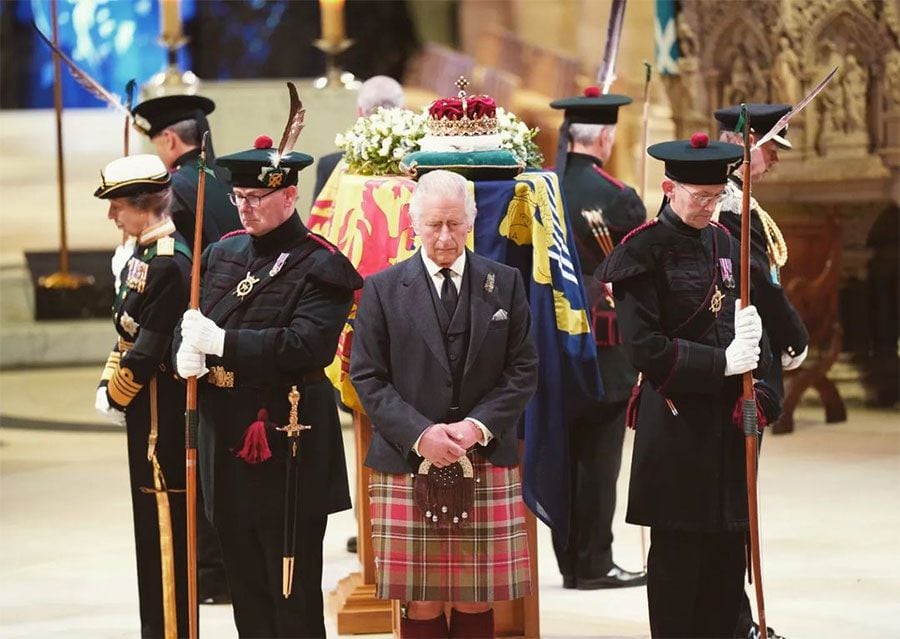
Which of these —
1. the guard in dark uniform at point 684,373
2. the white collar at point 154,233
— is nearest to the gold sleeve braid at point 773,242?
the guard in dark uniform at point 684,373

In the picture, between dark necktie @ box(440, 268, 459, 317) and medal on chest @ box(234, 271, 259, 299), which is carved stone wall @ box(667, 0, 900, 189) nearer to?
dark necktie @ box(440, 268, 459, 317)

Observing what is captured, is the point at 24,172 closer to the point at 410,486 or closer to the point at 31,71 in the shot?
the point at 31,71

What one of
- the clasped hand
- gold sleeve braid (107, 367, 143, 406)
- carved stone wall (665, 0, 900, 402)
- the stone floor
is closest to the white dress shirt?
the clasped hand

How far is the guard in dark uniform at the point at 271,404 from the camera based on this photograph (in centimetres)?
545

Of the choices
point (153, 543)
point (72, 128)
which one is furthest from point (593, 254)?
point (72, 128)

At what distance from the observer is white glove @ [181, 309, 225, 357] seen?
5.33 metres

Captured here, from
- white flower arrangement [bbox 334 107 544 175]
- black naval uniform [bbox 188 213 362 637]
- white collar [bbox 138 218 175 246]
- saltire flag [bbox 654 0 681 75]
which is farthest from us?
saltire flag [bbox 654 0 681 75]

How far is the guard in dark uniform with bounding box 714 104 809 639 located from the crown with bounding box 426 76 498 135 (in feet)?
2.53

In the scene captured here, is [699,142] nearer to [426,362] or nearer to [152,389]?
[426,362]

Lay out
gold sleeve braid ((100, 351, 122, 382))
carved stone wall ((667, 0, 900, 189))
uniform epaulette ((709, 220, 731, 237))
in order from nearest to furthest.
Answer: uniform epaulette ((709, 220, 731, 237))
gold sleeve braid ((100, 351, 122, 382))
carved stone wall ((667, 0, 900, 189))

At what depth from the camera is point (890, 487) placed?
898cm

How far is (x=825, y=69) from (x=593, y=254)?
357 centimetres

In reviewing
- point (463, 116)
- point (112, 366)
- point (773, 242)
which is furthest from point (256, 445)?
point (773, 242)

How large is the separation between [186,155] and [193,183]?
0.51 ft
